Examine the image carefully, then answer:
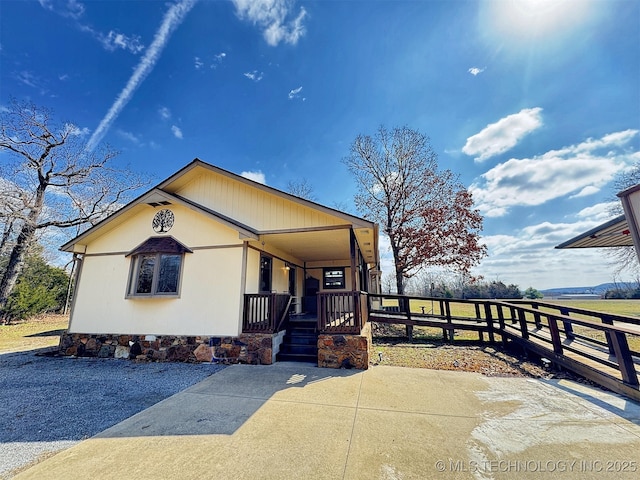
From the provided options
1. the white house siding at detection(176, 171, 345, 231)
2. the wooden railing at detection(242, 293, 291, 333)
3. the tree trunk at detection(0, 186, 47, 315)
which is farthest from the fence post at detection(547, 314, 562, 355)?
the tree trunk at detection(0, 186, 47, 315)

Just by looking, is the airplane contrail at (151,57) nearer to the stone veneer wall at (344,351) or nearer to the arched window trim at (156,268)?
the arched window trim at (156,268)

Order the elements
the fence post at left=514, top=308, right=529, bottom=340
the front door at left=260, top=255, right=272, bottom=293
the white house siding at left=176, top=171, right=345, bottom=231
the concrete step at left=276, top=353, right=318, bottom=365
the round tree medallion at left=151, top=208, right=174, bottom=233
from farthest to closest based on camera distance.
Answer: the front door at left=260, top=255, right=272, bottom=293, the round tree medallion at left=151, top=208, right=174, bottom=233, the white house siding at left=176, top=171, right=345, bottom=231, the fence post at left=514, top=308, right=529, bottom=340, the concrete step at left=276, top=353, right=318, bottom=365

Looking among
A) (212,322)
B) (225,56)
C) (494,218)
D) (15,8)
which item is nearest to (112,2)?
(15,8)

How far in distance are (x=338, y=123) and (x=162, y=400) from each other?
38.0 ft

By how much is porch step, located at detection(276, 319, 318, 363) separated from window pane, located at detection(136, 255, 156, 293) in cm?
435

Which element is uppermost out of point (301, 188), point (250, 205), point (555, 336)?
point (301, 188)

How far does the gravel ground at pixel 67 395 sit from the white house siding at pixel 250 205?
13.5 feet

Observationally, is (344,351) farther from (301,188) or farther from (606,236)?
(301,188)

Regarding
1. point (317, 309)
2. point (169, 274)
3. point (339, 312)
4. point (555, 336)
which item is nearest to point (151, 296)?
point (169, 274)

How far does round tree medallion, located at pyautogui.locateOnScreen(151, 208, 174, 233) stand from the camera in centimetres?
775

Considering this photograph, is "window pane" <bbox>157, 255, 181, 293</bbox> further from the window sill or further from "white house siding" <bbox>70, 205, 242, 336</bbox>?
"white house siding" <bbox>70, 205, 242, 336</bbox>

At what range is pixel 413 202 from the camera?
→ 1569 centimetres

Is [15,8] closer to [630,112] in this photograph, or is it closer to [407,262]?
[630,112]

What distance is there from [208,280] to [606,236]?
9900 millimetres
